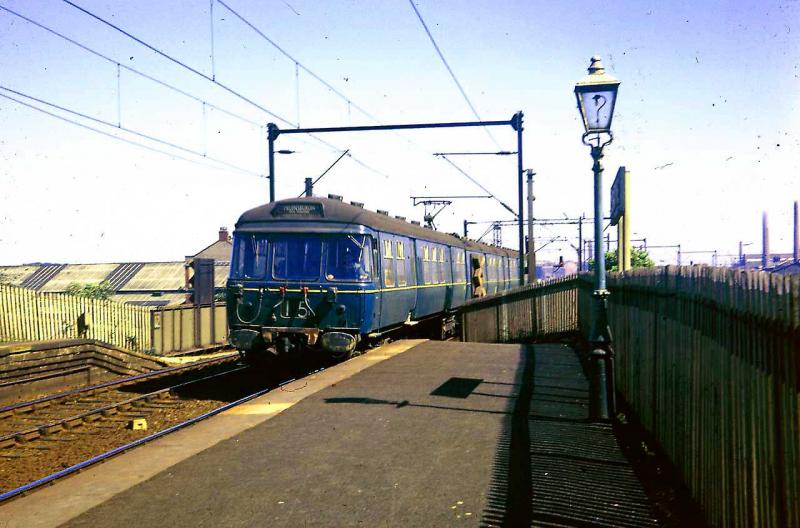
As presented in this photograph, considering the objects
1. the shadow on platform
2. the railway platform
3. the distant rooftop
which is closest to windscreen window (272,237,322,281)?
the railway platform

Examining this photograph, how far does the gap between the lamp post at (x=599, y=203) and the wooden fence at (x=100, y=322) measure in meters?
16.3

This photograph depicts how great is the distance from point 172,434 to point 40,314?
1497 centimetres

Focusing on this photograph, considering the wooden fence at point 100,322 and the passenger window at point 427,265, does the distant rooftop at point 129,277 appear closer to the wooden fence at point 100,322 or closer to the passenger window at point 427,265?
the wooden fence at point 100,322

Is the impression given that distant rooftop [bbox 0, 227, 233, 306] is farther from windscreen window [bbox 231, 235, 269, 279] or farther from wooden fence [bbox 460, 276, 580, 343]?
windscreen window [bbox 231, 235, 269, 279]

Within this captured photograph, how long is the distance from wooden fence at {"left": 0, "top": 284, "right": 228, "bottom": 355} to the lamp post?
1633 cm

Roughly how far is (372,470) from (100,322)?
18358mm

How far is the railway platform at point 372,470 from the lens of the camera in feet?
17.4

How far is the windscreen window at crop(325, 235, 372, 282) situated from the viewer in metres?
13.4

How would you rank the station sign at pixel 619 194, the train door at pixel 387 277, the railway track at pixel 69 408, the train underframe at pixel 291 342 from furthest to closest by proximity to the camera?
the train door at pixel 387 277, the train underframe at pixel 291 342, the railway track at pixel 69 408, the station sign at pixel 619 194

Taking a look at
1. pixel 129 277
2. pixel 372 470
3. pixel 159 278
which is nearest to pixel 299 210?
pixel 372 470

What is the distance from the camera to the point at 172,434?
8438 mm

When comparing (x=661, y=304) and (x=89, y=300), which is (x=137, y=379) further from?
(x=661, y=304)

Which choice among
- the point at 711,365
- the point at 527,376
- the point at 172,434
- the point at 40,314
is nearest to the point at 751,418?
the point at 711,365

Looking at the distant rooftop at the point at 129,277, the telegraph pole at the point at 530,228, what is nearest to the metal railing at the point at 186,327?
the telegraph pole at the point at 530,228
